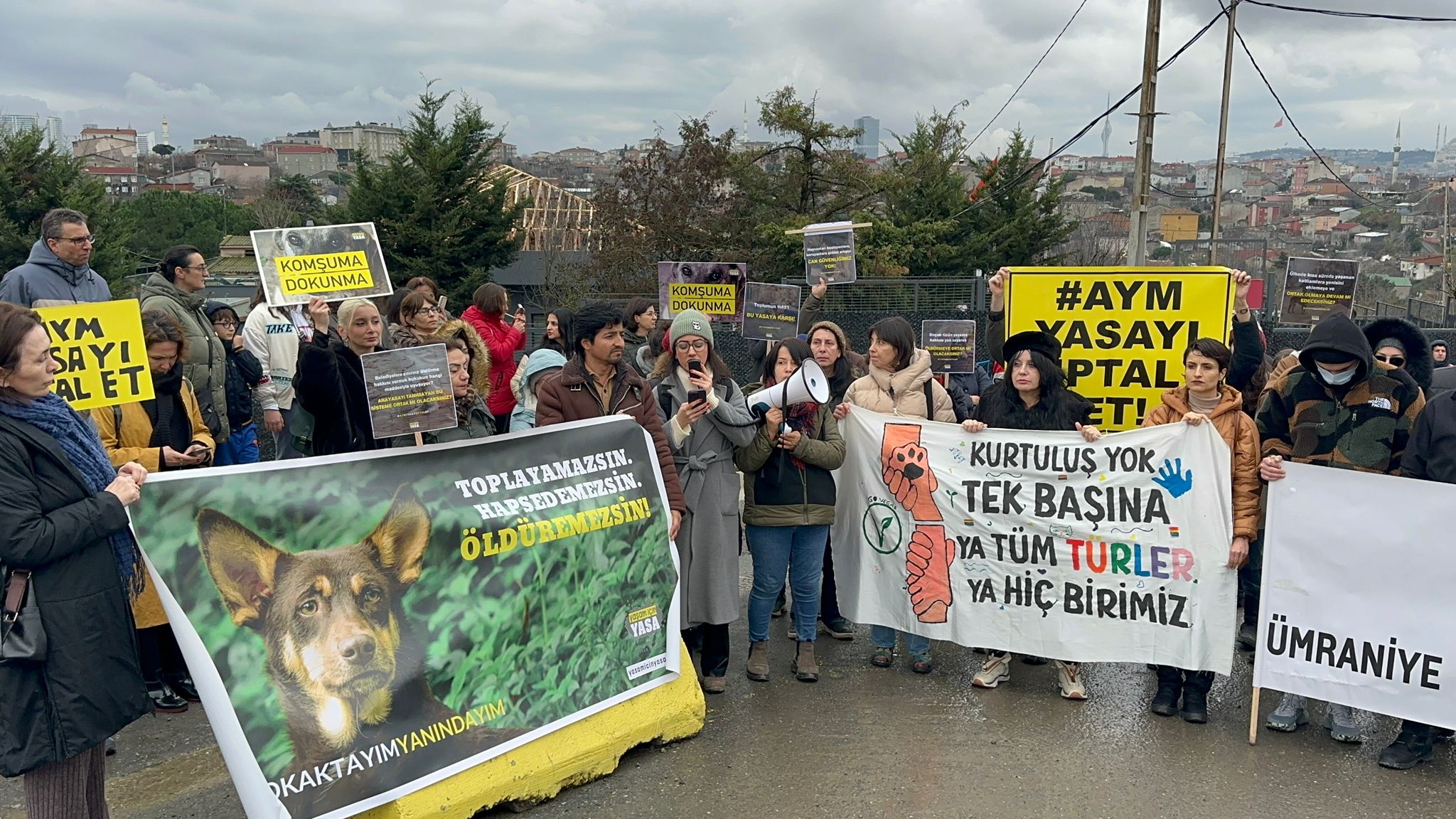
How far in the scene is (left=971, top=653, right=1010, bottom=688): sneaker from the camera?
221 inches

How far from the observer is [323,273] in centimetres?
607

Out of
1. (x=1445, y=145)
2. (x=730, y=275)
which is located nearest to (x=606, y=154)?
(x=1445, y=145)

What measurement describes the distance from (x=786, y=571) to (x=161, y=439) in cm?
322

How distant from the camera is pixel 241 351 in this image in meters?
7.22

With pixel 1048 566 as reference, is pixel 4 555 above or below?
above

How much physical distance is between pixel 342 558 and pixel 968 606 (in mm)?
3229

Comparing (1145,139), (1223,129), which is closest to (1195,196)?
(1223,129)

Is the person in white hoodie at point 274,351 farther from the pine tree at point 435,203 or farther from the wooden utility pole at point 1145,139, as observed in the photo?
the pine tree at point 435,203

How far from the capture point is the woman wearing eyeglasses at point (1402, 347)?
5562mm

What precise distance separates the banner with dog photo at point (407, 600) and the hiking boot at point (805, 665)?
103 cm

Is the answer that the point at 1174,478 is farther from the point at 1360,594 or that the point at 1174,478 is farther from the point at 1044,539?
the point at 1360,594

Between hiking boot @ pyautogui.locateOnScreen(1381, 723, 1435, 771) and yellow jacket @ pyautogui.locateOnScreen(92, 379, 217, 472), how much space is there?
219 inches

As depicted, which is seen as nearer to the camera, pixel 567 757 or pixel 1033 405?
pixel 567 757

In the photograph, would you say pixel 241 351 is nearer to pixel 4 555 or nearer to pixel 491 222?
pixel 4 555
